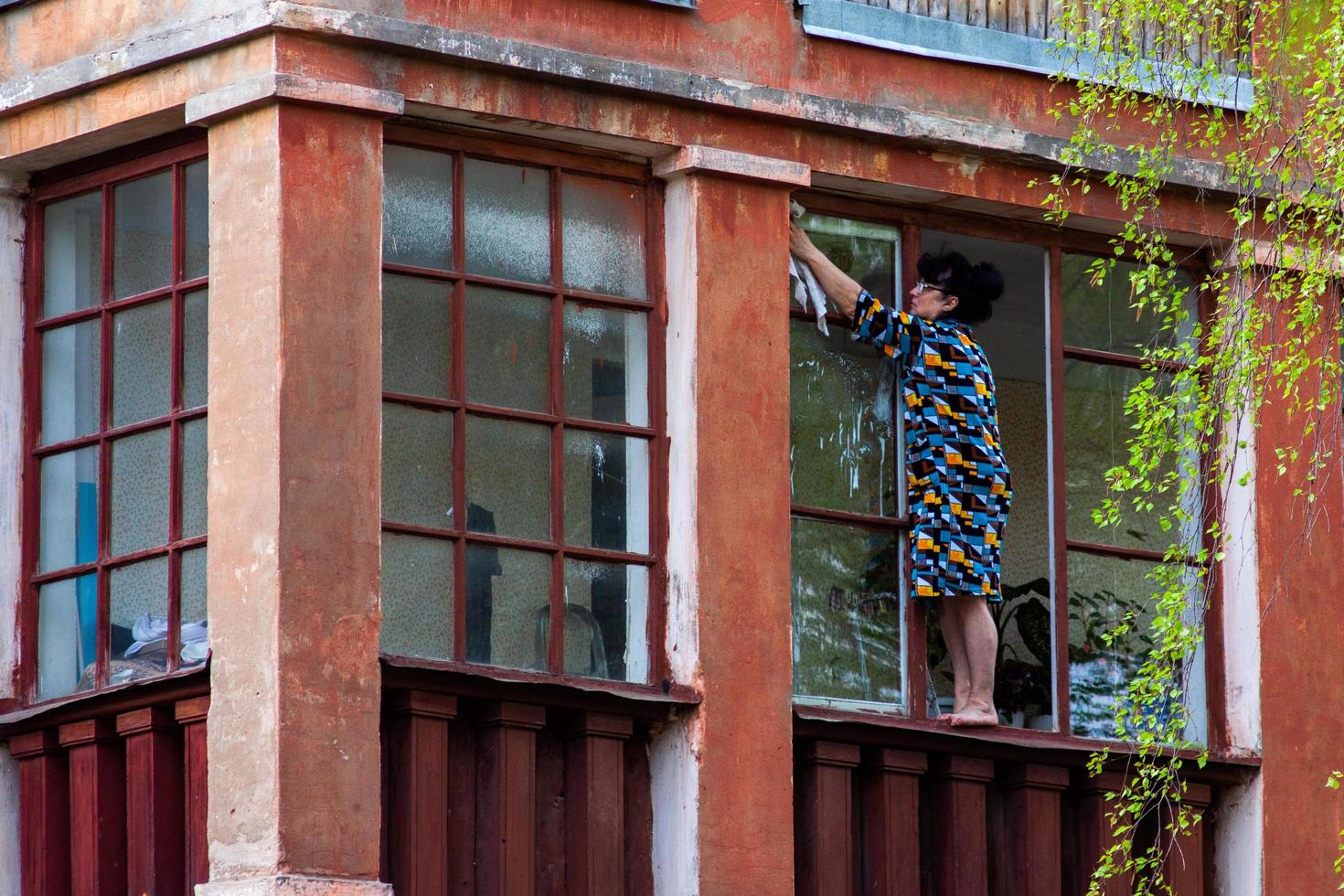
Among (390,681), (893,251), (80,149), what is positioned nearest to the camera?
(390,681)

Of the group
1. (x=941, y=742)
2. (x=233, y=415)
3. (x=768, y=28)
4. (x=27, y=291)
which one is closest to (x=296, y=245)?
(x=233, y=415)

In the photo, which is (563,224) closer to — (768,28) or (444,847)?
(768,28)

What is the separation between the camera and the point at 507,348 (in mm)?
13828

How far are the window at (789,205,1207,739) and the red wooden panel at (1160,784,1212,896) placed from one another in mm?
370

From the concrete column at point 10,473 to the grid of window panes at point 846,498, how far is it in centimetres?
359

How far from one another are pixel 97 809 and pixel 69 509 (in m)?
1.47

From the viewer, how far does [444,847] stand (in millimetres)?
13070

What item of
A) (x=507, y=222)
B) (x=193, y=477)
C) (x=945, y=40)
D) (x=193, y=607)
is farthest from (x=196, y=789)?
(x=945, y=40)

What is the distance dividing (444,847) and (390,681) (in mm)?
760

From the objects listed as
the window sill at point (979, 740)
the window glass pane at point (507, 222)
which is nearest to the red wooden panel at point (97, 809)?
the window glass pane at point (507, 222)

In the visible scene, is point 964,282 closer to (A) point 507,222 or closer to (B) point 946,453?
(B) point 946,453

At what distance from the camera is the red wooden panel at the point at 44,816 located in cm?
1347

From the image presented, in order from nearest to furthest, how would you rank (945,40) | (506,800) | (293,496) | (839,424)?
(293,496), (506,800), (839,424), (945,40)

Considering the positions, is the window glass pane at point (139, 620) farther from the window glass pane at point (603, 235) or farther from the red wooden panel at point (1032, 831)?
the red wooden panel at point (1032, 831)
